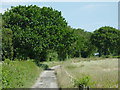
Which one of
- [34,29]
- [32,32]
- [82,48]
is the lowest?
A: [82,48]

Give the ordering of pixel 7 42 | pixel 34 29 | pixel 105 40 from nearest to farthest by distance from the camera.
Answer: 1. pixel 7 42
2. pixel 34 29
3. pixel 105 40

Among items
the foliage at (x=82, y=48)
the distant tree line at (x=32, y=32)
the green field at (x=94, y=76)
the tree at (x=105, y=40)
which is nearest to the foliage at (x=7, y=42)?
the distant tree line at (x=32, y=32)

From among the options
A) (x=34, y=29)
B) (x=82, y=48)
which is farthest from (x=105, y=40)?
(x=34, y=29)

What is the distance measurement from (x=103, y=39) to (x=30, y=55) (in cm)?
4618

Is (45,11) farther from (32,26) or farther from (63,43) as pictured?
(63,43)

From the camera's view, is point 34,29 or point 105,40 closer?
point 34,29

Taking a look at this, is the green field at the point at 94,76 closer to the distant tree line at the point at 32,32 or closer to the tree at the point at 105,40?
the distant tree line at the point at 32,32

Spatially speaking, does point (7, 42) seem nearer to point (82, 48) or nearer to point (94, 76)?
point (94, 76)

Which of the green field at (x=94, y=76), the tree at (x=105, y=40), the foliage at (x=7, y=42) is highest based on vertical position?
the tree at (x=105, y=40)

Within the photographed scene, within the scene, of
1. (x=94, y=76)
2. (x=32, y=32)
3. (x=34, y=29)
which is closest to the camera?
(x=94, y=76)

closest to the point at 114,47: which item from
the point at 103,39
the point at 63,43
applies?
the point at 103,39

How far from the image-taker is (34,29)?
3744 cm

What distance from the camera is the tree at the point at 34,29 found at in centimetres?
3697

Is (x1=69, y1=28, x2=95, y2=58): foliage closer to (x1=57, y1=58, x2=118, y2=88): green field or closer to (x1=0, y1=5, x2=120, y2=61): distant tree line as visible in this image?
(x1=0, y1=5, x2=120, y2=61): distant tree line
